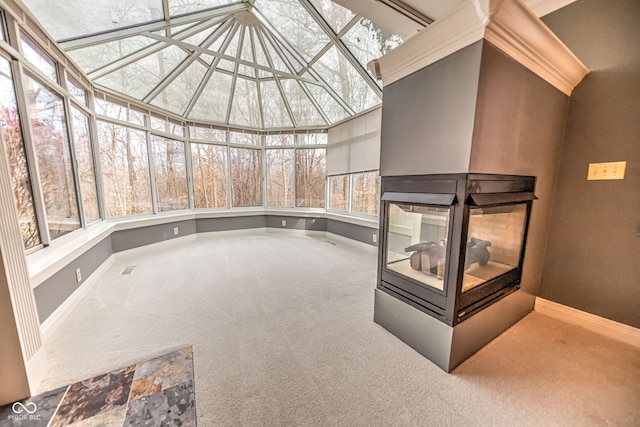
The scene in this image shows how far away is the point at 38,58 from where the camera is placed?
95.3 inches

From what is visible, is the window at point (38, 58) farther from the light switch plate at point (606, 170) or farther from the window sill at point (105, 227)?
the light switch plate at point (606, 170)

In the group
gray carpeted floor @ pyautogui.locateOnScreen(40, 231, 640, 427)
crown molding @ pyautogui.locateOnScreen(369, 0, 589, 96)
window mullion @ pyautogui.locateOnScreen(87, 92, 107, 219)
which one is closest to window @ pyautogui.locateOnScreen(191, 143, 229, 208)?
window mullion @ pyautogui.locateOnScreen(87, 92, 107, 219)

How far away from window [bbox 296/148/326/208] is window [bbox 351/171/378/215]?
39.3 inches

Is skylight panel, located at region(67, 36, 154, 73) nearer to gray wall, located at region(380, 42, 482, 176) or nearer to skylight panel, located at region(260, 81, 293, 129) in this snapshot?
skylight panel, located at region(260, 81, 293, 129)

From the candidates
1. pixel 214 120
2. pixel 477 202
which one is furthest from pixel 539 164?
pixel 214 120

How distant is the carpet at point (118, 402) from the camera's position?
1.25 m

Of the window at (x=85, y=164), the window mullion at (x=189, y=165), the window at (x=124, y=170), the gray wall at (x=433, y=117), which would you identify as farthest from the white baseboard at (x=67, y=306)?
the gray wall at (x=433, y=117)

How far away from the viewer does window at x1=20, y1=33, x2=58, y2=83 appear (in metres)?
2.21

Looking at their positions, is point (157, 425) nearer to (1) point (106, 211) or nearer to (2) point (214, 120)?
(1) point (106, 211)

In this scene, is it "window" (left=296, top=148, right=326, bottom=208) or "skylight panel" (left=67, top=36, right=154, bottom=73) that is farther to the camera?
"window" (left=296, top=148, right=326, bottom=208)

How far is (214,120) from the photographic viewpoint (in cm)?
520

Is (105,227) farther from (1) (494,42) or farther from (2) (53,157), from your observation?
(1) (494,42)

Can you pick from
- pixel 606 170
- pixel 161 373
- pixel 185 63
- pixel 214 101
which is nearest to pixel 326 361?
Answer: pixel 161 373

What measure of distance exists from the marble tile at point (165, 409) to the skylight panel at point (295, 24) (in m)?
4.24
